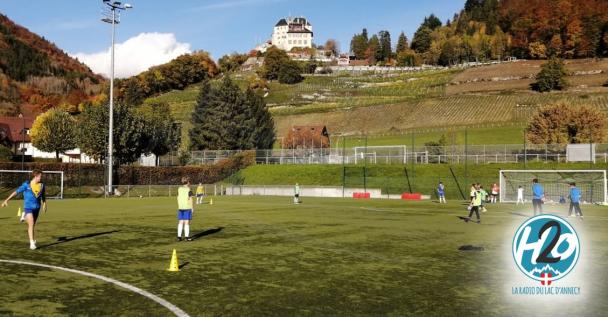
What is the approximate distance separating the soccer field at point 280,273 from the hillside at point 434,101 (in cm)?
7397

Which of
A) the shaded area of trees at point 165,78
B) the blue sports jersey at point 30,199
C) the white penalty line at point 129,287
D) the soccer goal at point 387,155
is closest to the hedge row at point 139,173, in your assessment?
the soccer goal at point 387,155

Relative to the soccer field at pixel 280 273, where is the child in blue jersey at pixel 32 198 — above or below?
above

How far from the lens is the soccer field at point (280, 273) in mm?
9336

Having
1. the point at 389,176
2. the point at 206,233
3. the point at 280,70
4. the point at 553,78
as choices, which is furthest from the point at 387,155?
the point at 280,70

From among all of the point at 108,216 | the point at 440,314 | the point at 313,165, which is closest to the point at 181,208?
the point at 440,314

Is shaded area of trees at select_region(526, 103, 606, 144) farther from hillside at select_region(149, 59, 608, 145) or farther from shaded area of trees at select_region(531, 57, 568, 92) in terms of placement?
shaded area of trees at select_region(531, 57, 568, 92)

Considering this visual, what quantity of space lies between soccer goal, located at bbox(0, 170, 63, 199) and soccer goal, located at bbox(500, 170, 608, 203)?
140ft

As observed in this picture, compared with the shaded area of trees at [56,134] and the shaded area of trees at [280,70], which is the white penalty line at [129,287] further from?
the shaded area of trees at [280,70]

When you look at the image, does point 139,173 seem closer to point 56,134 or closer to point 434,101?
point 56,134

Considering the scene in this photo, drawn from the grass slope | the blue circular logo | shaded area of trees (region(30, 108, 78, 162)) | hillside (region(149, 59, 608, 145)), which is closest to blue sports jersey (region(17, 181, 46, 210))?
the blue circular logo

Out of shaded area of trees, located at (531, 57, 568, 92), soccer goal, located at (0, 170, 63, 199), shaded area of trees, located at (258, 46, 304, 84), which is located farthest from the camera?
shaded area of trees, located at (258, 46, 304, 84)

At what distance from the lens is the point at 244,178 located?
2768 inches

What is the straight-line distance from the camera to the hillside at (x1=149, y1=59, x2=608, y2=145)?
4176 inches

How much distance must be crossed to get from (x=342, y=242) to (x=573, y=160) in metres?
48.9
